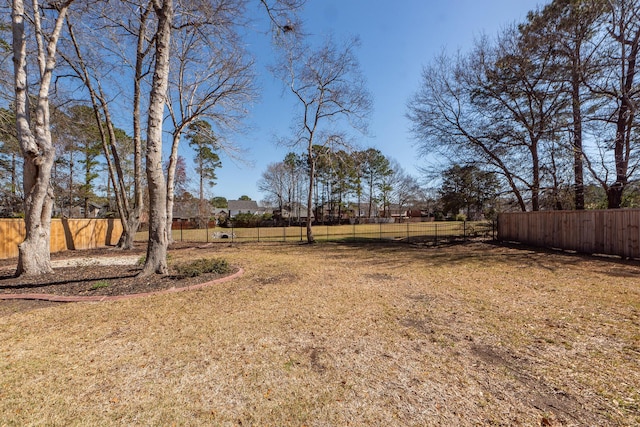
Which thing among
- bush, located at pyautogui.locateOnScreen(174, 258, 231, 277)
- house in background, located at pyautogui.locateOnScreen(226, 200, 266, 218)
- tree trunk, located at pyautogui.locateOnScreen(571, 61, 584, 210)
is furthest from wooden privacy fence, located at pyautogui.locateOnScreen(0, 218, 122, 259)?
house in background, located at pyautogui.locateOnScreen(226, 200, 266, 218)

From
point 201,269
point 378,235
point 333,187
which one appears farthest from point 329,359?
point 333,187

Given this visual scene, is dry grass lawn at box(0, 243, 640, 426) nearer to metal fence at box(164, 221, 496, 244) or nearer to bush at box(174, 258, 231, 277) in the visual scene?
bush at box(174, 258, 231, 277)

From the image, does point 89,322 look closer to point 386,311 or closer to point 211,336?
point 211,336

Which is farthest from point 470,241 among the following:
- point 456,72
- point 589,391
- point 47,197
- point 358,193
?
point 358,193

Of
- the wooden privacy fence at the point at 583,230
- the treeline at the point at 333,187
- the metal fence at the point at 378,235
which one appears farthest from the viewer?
the treeline at the point at 333,187

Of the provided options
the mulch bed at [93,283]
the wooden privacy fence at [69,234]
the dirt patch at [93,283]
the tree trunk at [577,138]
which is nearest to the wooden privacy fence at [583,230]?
the tree trunk at [577,138]

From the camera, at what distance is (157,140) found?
6.17 m

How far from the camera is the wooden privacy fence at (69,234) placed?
10.3 metres

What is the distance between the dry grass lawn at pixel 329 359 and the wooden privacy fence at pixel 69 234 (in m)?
8.35

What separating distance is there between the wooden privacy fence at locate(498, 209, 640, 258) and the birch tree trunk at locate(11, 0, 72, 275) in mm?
16979

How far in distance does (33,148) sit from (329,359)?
25.8 feet

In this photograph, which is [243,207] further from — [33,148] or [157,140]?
[157,140]

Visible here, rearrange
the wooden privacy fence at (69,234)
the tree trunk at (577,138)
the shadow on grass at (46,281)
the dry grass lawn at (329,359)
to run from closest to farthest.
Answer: the dry grass lawn at (329,359), the shadow on grass at (46,281), the tree trunk at (577,138), the wooden privacy fence at (69,234)

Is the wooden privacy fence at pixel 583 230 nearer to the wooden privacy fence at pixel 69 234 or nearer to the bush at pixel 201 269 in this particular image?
the bush at pixel 201 269
